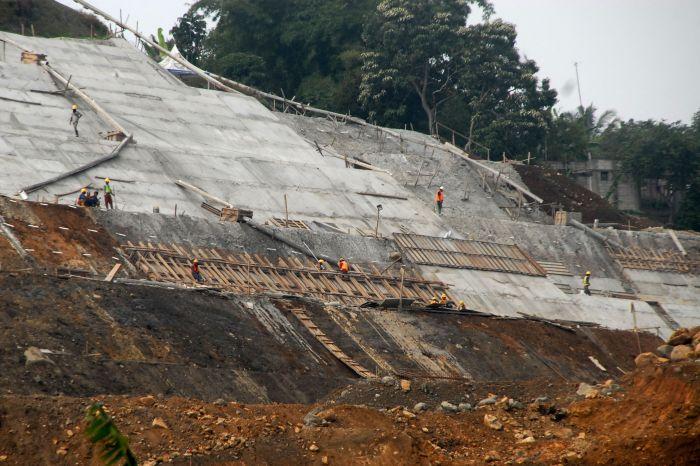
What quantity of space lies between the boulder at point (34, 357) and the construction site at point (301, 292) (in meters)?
0.04

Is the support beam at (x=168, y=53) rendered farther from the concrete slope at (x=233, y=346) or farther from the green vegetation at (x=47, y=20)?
the concrete slope at (x=233, y=346)

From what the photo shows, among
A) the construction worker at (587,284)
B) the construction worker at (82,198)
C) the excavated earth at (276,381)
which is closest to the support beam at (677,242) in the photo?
the construction worker at (587,284)

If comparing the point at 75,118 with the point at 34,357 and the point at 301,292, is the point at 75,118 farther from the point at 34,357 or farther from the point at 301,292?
the point at 34,357

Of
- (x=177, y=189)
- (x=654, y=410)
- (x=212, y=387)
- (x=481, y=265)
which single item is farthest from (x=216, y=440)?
(x=481, y=265)

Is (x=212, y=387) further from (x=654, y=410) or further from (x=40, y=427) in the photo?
(x=654, y=410)

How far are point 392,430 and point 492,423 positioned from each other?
98.8 inches

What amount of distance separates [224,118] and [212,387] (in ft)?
90.3

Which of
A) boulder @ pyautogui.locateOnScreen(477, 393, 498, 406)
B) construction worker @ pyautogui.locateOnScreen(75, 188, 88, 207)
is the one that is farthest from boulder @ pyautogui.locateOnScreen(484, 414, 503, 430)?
construction worker @ pyautogui.locateOnScreen(75, 188, 88, 207)

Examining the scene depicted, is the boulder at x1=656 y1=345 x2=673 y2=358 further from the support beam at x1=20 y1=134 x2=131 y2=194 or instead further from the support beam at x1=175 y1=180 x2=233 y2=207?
the support beam at x1=20 y1=134 x2=131 y2=194

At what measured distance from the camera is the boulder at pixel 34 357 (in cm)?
2511

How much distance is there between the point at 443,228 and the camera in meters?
49.5

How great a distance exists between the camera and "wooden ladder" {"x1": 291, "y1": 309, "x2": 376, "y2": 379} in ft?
108

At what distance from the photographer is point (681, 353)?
27266 millimetres

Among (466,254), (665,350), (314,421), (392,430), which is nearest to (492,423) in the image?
(392,430)
